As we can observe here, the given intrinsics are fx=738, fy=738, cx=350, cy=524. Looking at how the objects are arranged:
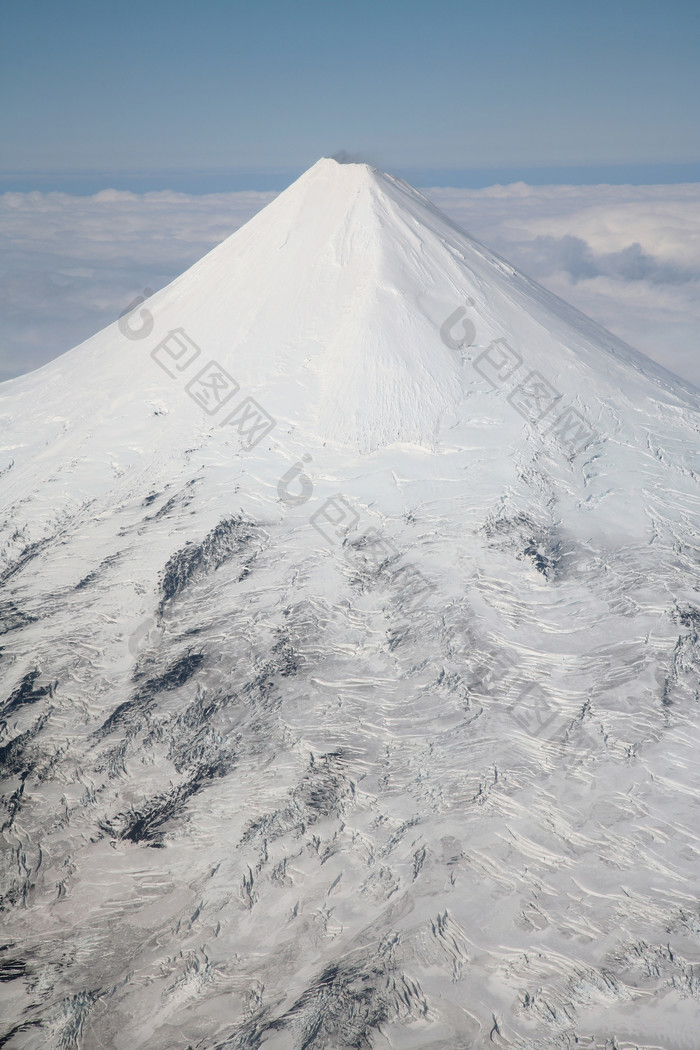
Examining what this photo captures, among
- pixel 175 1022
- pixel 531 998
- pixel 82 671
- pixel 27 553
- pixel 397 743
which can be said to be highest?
pixel 27 553

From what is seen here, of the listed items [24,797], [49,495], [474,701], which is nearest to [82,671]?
[24,797]

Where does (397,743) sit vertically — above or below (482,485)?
below

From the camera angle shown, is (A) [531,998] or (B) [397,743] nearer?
(A) [531,998]

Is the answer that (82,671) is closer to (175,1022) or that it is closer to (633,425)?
(175,1022)

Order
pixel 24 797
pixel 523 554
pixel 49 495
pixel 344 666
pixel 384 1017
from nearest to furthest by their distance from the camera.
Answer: pixel 384 1017 → pixel 24 797 → pixel 344 666 → pixel 523 554 → pixel 49 495

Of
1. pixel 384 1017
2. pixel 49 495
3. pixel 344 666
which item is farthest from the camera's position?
pixel 49 495

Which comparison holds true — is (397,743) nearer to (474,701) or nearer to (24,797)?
(474,701)

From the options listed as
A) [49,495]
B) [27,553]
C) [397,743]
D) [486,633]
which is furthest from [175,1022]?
[49,495]
